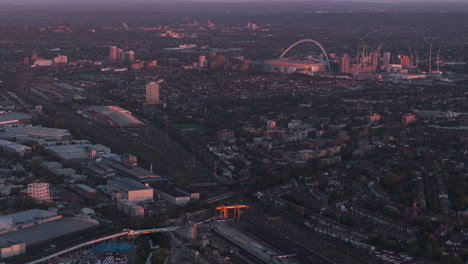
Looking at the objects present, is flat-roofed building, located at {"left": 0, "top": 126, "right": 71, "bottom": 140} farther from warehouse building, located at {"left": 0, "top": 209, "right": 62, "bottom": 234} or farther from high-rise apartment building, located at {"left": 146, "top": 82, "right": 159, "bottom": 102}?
warehouse building, located at {"left": 0, "top": 209, "right": 62, "bottom": 234}

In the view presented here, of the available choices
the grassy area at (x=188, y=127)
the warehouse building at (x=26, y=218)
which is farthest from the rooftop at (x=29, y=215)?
the grassy area at (x=188, y=127)

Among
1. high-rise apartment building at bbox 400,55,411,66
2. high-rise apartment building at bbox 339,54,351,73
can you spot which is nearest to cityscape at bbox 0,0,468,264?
high-rise apartment building at bbox 339,54,351,73

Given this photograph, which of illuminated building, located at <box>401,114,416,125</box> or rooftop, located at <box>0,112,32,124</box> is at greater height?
illuminated building, located at <box>401,114,416,125</box>

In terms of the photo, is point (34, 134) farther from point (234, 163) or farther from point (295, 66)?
point (295, 66)

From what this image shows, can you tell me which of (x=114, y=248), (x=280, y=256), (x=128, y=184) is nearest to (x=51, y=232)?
(x=114, y=248)

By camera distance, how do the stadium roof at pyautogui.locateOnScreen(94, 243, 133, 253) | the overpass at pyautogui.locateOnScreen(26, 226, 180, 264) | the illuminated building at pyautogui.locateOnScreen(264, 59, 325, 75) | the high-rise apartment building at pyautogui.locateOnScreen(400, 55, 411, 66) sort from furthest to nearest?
the high-rise apartment building at pyautogui.locateOnScreen(400, 55, 411, 66), the illuminated building at pyautogui.locateOnScreen(264, 59, 325, 75), the stadium roof at pyautogui.locateOnScreen(94, 243, 133, 253), the overpass at pyautogui.locateOnScreen(26, 226, 180, 264)

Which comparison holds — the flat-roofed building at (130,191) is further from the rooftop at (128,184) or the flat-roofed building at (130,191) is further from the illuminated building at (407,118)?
the illuminated building at (407,118)
